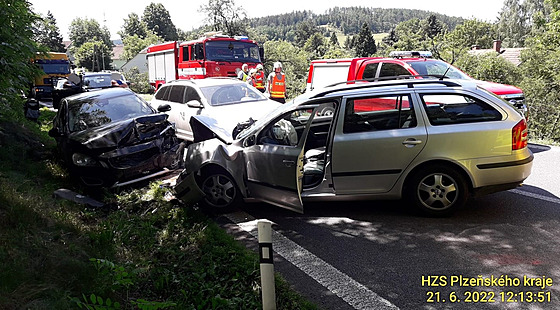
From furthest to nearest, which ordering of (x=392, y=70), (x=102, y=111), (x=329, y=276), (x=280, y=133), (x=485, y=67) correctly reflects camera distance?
1. (x=485, y=67)
2. (x=392, y=70)
3. (x=102, y=111)
4. (x=280, y=133)
5. (x=329, y=276)

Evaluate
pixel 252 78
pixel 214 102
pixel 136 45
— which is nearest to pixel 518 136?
pixel 214 102

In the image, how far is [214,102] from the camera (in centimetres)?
1009

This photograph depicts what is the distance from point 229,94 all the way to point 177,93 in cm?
165

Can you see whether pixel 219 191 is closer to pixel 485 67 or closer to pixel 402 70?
pixel 402 70

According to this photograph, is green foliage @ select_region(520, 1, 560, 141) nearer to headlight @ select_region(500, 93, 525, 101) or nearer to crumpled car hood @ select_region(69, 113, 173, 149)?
headlight @ select_region(500, 93, 525, 101)

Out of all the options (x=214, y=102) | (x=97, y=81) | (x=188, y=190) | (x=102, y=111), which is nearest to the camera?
(x=188, y=190)

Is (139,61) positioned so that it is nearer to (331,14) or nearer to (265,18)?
(265,18)

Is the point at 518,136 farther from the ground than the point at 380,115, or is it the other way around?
the point at 380,115

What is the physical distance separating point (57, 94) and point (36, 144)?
33.4 ft

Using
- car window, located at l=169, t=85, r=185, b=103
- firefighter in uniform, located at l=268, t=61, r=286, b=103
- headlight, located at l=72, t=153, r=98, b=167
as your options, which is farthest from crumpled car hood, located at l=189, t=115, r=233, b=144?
firefighter in uniform, located at l=268, t=61, r=286, b=103

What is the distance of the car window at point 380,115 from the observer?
5.55 metres

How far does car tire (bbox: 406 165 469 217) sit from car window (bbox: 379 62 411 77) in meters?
5.41

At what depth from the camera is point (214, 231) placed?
17.8 ft

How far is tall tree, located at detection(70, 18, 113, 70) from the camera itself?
2761 inches
